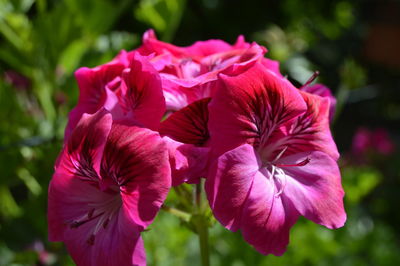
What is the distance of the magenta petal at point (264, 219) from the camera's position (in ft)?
1.67

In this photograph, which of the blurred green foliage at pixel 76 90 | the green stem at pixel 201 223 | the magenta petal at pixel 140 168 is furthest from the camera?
the blurred green foliage at pixel 76 90

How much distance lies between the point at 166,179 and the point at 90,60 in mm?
611

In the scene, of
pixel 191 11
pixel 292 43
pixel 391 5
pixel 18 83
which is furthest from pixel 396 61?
pixel 18 83

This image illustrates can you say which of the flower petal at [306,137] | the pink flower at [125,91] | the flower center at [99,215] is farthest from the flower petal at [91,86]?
the flower petal at [306,137]

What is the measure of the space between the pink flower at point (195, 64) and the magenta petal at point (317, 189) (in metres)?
0.13

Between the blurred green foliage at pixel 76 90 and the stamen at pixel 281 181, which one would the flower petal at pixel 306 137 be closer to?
the stamen at pixel 281 181

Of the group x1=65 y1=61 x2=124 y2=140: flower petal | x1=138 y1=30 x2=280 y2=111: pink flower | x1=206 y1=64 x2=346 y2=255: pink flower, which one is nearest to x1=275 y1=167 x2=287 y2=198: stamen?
x1=206 y1=64 x2=346 y2=255: pink flower

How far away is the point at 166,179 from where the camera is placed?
472 mm

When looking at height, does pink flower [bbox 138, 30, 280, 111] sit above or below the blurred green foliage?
above

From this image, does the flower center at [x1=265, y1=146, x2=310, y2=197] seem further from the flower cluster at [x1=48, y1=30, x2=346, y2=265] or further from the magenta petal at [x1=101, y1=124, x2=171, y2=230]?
the magenta petal at [x1=101, y1=124, x2=171, y2=230]

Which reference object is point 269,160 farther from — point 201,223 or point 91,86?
point 91,86

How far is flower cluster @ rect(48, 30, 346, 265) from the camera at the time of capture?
0.50 meters

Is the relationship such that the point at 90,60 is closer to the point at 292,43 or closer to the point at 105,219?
the point at 105,219

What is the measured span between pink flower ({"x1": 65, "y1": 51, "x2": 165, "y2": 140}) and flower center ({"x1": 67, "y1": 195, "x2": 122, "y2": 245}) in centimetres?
10
